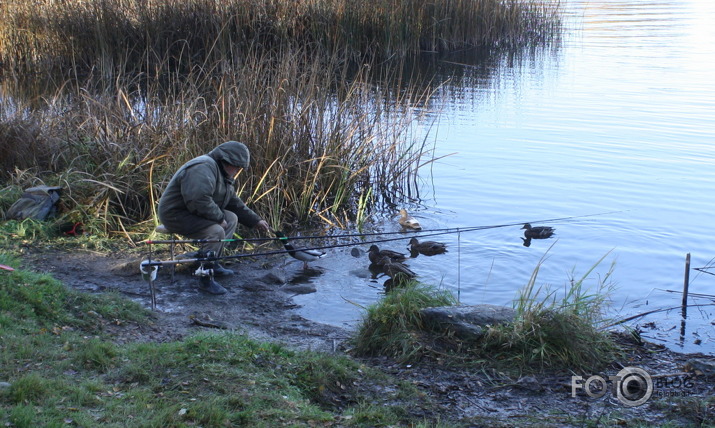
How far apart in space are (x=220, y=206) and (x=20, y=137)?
3.95 m

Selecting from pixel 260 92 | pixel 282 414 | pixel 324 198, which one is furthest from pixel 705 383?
pixel 260 92

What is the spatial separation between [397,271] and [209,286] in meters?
1.94

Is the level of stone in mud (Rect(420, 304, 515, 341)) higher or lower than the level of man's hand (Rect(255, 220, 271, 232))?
lower

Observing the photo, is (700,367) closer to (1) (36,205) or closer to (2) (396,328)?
(2) (396,328)

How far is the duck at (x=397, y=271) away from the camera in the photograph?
752 cm

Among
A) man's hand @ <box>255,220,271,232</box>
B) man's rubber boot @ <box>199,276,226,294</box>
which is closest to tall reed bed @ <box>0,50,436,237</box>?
man's hand @ <box>255,220,271,232</box>

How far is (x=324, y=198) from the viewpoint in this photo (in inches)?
377

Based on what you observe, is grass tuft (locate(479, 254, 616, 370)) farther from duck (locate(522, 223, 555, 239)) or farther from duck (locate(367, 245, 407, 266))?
duck (locate(522, 223, 555, 239))

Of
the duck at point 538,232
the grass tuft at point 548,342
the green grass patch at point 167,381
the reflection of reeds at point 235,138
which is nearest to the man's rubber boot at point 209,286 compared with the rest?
the reflection of reeds at point 235,138

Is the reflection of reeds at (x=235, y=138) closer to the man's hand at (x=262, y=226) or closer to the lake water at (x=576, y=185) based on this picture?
the lake water at (x=576, y=185)

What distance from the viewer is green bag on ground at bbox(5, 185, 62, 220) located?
27.3 feet

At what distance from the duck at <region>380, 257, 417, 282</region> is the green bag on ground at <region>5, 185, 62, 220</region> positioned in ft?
13.0

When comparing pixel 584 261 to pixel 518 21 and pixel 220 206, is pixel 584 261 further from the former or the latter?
pixel 518 21

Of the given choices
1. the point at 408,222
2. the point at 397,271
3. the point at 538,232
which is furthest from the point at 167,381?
the point at 538,232
